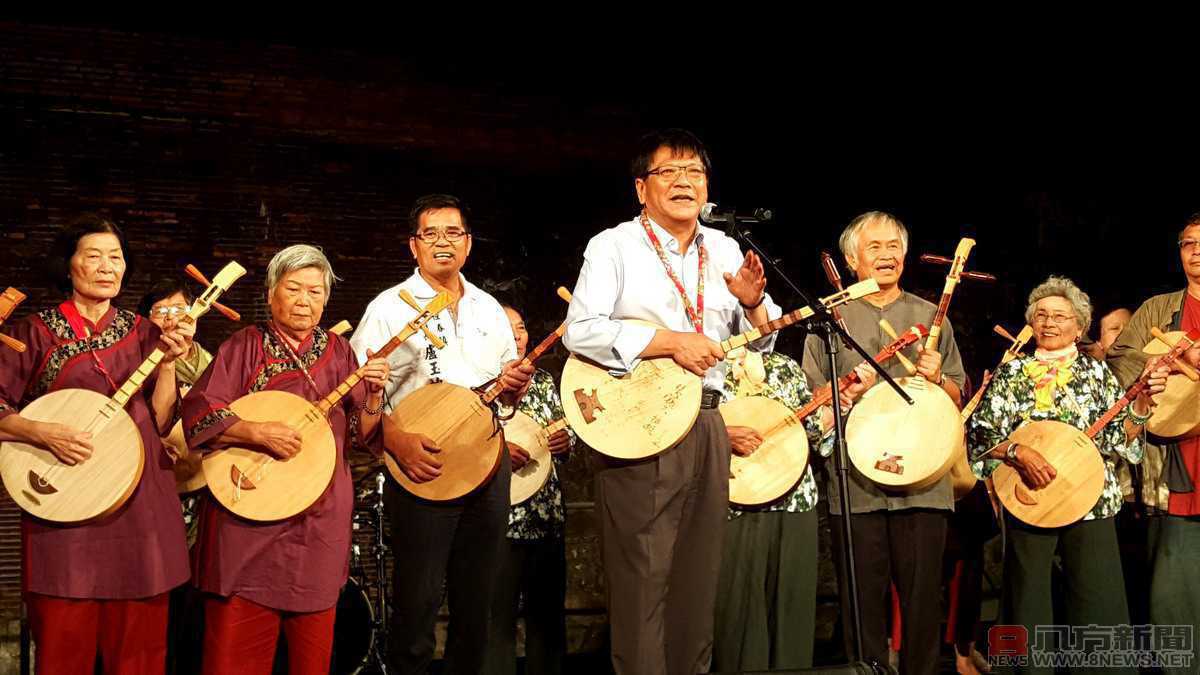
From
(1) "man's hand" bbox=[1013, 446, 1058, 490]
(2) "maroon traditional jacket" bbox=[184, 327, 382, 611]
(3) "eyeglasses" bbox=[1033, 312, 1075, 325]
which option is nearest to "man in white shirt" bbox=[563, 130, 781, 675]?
(2) "maroon traditional jacket" bbox=[184, 327, 382, 611]

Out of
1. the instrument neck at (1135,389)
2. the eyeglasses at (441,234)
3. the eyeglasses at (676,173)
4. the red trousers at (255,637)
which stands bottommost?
the red trousers at (255,637)

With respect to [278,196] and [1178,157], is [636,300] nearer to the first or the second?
[278,196]

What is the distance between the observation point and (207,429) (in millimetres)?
3730

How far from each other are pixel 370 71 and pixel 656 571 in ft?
12.9

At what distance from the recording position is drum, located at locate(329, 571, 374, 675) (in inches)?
206

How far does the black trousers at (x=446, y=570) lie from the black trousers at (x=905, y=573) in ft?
4.50

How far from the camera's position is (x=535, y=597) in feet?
16.8

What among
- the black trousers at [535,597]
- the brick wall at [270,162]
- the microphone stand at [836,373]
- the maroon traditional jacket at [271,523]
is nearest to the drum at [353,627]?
the black trousers at [535,597]

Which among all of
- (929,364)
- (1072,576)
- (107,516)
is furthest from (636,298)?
(1072,576)

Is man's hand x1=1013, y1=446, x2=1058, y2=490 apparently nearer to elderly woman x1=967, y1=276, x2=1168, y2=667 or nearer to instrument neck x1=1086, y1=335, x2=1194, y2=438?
elderly woman x1=967, y1=276, x2=1168, y2=667

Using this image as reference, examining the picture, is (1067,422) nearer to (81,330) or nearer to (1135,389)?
(1135,389)

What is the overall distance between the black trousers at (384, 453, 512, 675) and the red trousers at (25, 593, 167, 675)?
2.56ft

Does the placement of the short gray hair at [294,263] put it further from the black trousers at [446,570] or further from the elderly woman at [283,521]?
the black trousers at [446,570]

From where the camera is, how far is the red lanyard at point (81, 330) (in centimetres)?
380
